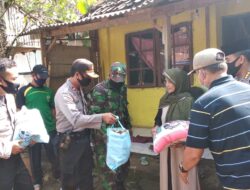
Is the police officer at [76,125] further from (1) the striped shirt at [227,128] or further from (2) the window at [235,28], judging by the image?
(2) the window at [235,28]

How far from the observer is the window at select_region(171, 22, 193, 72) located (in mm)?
7070

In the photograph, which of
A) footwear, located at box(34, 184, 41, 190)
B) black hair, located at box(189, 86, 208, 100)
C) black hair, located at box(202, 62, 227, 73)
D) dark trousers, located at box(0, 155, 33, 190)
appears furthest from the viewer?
footwear, located at box(34, 184, 41, 190)

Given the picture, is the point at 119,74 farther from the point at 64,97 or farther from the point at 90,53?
the point at 90,53

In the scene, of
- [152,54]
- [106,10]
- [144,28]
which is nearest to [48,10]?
[106,10]

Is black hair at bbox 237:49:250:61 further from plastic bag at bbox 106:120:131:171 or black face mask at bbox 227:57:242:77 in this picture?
plastic bag at bbox 106:120:131:171

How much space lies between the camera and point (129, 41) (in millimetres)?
8352

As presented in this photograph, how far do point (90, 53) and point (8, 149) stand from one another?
5.95 meters

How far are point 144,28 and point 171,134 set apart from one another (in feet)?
15.7

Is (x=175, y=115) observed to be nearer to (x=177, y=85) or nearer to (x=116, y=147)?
(x=177, y=85)

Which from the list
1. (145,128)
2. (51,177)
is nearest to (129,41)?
(145,128)

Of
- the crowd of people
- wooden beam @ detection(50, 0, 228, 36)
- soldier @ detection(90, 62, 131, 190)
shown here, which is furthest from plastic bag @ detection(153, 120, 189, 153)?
wooden beam @ detection(50, 0, 228, 36)

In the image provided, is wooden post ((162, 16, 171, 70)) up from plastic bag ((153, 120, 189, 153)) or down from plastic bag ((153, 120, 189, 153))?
up

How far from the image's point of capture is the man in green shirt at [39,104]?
19.0 ft

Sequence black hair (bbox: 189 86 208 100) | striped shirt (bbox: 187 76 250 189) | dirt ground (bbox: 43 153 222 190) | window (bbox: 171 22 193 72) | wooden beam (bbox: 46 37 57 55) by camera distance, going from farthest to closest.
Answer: wooden beam (bbox: 46 37 57 55)
window (bbox: 171 22 193 72)
dirt ground (bbox: 43 153 222 190)
black hair (bbox: 189 86 208 100)
striped shirt (bbox: 187 76 250 189)
